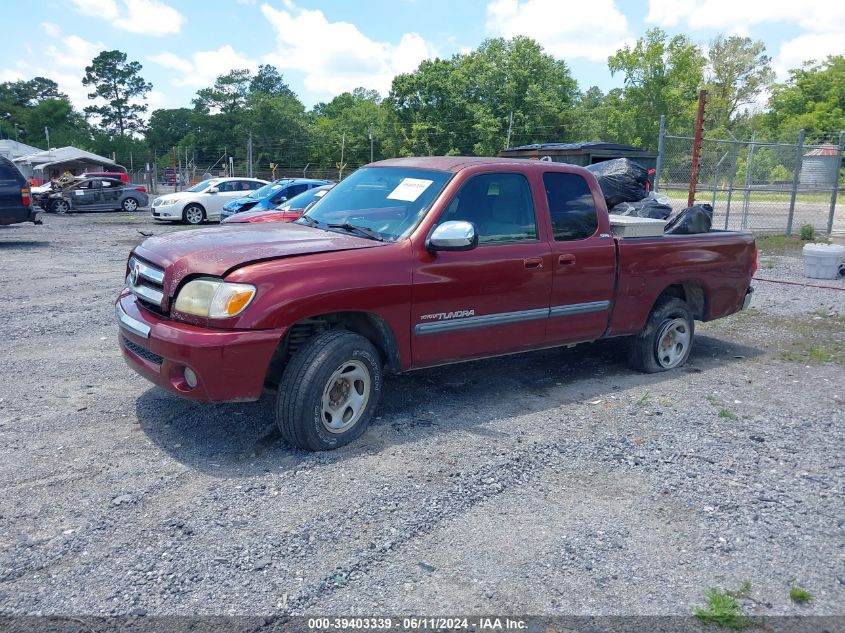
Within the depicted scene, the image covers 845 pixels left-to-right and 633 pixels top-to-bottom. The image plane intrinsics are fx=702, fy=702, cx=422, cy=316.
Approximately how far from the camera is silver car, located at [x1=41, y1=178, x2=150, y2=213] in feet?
85.1

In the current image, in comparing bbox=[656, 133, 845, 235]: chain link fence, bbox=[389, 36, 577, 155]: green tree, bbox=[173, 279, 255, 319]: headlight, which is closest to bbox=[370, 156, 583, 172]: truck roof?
bbox=[173, 279, 255, 319]: headlight

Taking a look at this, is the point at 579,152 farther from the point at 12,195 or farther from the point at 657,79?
the point at 657,79

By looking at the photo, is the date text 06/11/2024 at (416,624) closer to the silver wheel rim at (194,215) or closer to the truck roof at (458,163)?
the truck roof at (458,163)

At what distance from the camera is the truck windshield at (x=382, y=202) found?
487 centimetres

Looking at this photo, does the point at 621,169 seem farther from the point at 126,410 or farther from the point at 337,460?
the point at 126,410

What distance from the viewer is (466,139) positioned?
50.4m

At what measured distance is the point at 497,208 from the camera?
5.19 metres

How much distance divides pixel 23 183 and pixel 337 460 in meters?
13.7

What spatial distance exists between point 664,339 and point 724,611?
386 centimetres

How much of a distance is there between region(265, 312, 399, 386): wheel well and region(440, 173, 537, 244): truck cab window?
88cm

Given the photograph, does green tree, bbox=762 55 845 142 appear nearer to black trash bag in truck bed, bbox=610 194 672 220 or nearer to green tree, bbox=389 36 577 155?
green tree, bbox=389 36 577 155

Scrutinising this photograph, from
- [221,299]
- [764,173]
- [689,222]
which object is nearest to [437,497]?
[221,299]

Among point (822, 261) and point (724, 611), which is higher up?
point (822, 261)

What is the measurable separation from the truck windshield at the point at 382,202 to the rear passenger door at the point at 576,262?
40.2 inches
